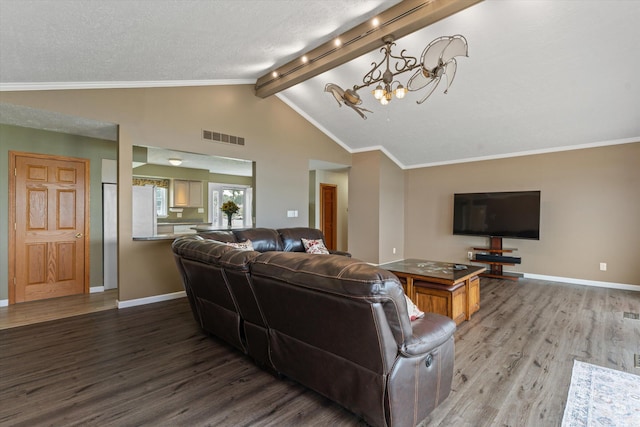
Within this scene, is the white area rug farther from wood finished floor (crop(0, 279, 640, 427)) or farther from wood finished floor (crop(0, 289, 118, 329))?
wood finished floor (crop(0, 289, 118, 329))

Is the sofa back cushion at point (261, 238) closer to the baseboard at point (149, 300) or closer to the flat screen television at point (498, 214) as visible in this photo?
the baseboard at point (149, 300)

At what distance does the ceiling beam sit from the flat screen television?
4076 millimetres

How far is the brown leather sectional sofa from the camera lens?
1529 mm

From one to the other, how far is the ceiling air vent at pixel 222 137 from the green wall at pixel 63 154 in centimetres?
160

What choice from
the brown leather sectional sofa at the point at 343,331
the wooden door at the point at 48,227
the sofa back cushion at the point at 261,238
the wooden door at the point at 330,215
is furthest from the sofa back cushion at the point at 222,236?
the wooden door at the point at 330,215

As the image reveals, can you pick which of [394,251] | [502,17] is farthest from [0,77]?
[394,251]

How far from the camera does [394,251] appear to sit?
7.45 meters

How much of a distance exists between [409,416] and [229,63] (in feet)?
Result: 14.5

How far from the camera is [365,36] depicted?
12.2ft

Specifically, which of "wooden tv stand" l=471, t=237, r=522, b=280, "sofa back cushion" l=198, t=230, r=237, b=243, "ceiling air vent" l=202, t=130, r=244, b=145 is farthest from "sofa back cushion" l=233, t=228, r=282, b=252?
"wooden tv stand" l=471, t=237, r=522, b=280

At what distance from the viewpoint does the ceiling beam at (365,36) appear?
124 inches

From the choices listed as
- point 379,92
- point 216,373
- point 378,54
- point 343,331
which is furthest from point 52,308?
point 378,54

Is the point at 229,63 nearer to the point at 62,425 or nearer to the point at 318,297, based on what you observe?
the point at 318,297

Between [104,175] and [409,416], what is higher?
[104,175]
